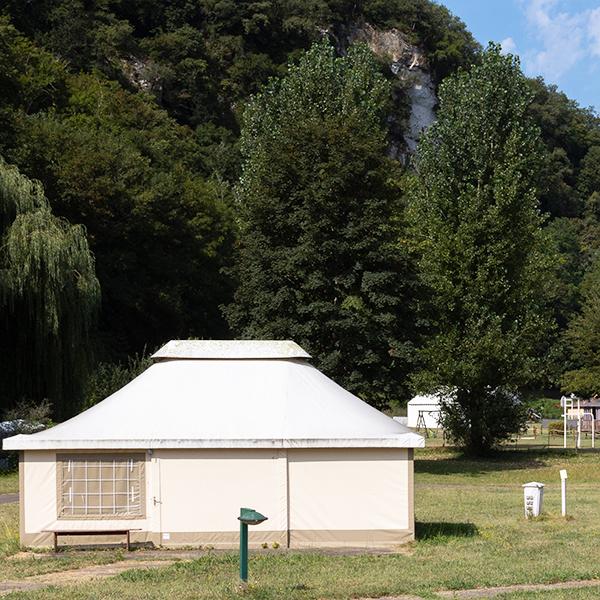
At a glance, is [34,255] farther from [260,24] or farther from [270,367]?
[260,24]

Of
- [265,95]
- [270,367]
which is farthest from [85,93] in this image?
[270,367]

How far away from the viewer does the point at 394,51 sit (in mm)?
123938

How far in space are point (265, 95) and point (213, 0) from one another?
6774cm

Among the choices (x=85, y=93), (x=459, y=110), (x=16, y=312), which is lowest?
(x=16, y=312)

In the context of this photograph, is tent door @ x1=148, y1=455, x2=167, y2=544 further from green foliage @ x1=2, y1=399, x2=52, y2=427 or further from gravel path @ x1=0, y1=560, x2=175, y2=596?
green foliage @ x1=2, y1=399, x2=52, y2=427

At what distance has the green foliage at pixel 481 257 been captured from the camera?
129ft

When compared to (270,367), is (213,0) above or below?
above

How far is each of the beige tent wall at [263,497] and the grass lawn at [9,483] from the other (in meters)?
11.1

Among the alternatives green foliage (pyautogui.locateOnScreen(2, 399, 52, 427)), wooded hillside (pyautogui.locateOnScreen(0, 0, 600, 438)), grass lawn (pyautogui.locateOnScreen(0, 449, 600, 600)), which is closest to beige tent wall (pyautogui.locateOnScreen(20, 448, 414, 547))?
grass lawn (pyautogui.locateOnScreen(0, 449, 600, 600))

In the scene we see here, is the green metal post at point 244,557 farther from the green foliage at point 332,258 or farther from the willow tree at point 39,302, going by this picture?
the green foliage at point 332,258

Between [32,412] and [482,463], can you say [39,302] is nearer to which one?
[32,412]

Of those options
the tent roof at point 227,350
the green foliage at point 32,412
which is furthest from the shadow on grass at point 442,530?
the green foliage at point 32,412

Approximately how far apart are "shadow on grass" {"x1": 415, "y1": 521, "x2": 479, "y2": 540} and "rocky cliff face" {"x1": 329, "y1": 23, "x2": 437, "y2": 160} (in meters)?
100

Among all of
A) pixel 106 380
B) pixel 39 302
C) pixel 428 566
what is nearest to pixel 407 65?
pixel 106 380
